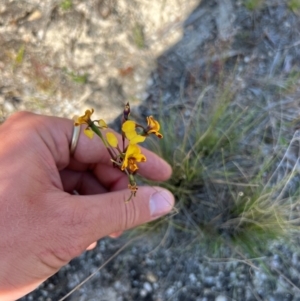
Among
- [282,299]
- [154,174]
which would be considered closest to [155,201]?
[154,174]

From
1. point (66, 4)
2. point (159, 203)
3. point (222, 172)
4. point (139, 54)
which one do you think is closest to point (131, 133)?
point (159, 203)

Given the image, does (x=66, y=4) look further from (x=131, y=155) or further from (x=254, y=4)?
(x=131, y=155)

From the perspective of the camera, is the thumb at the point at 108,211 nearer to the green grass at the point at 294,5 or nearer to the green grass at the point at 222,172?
the green grass at the point at 222,172

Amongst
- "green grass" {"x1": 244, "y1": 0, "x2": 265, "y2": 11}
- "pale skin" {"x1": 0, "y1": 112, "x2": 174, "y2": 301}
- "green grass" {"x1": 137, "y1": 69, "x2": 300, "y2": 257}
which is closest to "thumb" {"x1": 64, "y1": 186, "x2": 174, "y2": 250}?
"pale skin" {"x1": 0, "y1": 112, "x2": 174, "y2": 301}

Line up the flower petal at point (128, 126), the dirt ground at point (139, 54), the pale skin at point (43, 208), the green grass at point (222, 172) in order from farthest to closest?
the dirt ground at point (139, 54) < the green grass at point (222, 172) < the pale skin at point (43, 208) < the flower petal at point (128, 126)

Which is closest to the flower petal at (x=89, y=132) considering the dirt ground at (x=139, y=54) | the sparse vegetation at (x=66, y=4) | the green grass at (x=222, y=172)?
the green grass at (x=222, y=172)

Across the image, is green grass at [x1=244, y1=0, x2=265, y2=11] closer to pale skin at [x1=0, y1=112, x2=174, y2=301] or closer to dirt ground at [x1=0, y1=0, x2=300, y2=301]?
dirt ground at [x1=0, y1=0, x2=300, y2=301]

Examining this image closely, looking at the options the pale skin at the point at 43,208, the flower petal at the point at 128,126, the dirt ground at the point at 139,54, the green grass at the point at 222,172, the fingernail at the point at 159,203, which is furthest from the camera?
the dirt ground at the point at 139,54
